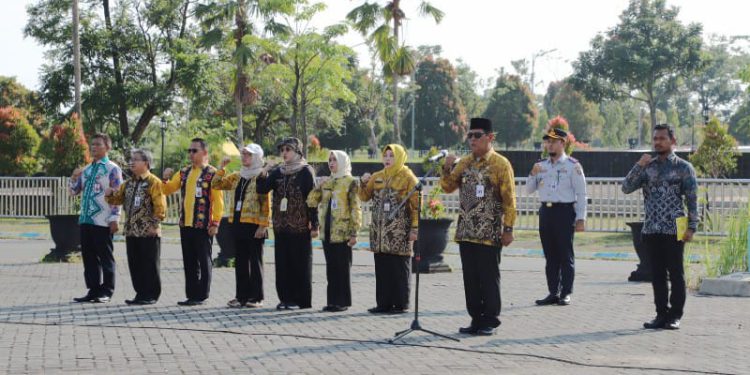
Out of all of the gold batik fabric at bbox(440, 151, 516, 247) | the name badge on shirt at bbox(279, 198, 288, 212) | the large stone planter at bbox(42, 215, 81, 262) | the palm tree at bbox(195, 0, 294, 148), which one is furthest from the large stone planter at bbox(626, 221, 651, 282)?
the palm tree at bbox(195, 0, 294, 148)

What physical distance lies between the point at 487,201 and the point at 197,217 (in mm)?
3460

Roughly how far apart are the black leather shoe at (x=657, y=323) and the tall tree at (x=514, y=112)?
82.6 meters

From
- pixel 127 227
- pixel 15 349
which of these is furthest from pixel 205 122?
pixel 15 349

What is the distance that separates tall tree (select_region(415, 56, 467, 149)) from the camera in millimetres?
87812

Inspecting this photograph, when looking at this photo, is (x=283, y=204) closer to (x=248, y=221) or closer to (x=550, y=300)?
(x=248, y=221)

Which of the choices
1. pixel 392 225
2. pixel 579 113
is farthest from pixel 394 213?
pixel 579 113

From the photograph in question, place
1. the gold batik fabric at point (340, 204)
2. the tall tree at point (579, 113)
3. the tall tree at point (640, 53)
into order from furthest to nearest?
the tall tree at point (579, 113) → the tall tree at point (640, 53) → the gold batik fabric at point (340, 204)

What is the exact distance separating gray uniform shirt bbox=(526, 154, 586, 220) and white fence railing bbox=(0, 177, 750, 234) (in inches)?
245

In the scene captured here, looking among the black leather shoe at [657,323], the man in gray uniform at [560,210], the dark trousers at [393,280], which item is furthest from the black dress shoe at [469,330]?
the man in gray uniform at [560,210]

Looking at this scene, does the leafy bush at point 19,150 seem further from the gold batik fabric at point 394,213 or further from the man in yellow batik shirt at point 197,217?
the gold batik fabric at point 394,213

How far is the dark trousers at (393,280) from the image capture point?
1072cm

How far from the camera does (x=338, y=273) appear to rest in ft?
36.1

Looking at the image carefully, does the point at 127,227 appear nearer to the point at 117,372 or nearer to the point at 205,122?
the point at 117,372

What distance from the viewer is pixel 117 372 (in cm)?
747
